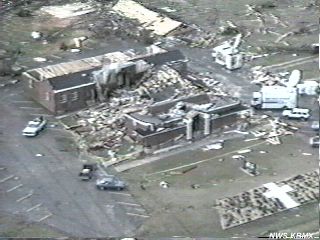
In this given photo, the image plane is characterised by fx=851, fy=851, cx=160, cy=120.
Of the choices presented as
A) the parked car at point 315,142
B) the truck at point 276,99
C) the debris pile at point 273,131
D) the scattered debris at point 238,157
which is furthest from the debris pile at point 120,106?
the parked car at point 315,142

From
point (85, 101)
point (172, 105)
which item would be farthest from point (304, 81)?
point (85, 101)

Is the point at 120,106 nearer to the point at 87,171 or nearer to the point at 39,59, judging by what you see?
the point at 87,171

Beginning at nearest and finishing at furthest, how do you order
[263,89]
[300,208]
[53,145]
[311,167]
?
[300,208]
[311,167]
[53,145]
[263,89]

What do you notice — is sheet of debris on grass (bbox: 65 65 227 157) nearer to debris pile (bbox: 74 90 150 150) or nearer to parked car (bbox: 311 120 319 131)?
Answer: debris pile (bbox: 74 90 150 150)

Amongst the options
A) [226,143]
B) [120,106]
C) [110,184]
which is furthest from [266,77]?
[110,184]

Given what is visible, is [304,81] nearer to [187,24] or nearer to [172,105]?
[172,105]
